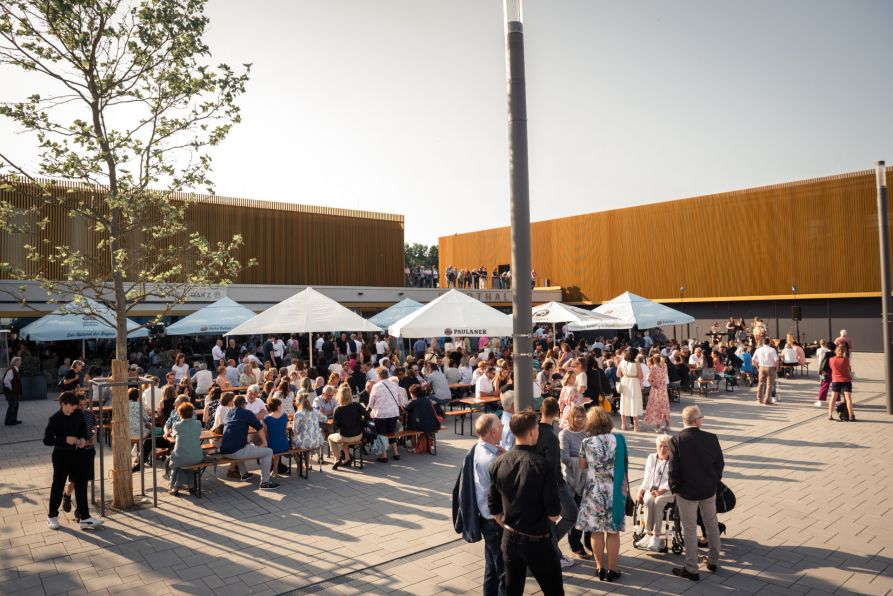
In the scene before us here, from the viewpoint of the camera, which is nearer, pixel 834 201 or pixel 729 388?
pixel 729 388

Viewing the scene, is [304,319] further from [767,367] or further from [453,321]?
[767,367]

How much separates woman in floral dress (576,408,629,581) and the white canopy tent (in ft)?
37.2

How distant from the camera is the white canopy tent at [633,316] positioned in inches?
650

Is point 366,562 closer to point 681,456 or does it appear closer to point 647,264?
point 681,456

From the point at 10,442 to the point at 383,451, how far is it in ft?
25.4

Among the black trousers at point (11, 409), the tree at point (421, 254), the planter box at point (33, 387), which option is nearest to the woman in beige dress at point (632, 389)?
the black trousers at point (11, 409)

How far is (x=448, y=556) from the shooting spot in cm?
573

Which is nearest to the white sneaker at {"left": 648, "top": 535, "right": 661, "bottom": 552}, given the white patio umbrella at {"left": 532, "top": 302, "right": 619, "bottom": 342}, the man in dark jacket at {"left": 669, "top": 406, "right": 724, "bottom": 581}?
the man in dark jacket at {"left": 669, "top": 406, "right": 724, "bottom": 581}

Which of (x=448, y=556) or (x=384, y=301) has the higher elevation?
(x=384, y=301)

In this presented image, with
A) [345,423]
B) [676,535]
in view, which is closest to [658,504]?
[676,535]

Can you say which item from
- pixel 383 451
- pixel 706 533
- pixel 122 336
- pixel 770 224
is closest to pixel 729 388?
pixel 383 451

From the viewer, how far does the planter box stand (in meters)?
17.2

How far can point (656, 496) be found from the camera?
18.9ft

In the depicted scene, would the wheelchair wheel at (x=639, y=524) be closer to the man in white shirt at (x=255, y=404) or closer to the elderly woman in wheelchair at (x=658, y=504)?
the elderly woman in wheelchair at (x=658, y=504)
